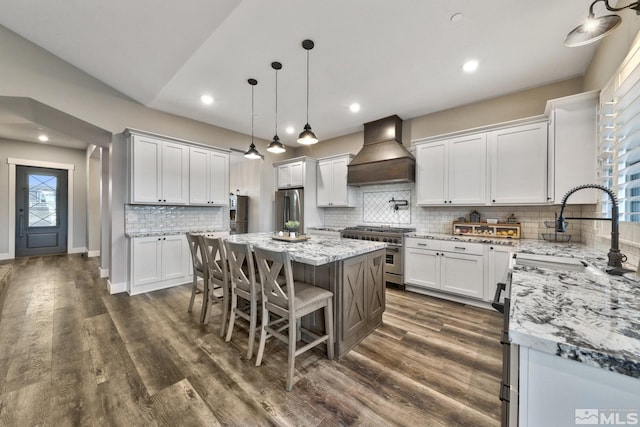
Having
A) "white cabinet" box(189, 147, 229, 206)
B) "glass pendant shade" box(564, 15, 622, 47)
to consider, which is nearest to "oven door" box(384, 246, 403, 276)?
"glass pendant shade" box(564, 15, 622, 47)

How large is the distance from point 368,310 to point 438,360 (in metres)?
0.71

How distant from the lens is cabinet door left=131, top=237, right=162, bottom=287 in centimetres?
367

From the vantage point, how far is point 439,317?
2910 mm

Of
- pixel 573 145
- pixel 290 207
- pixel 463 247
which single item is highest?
pixel 573 145

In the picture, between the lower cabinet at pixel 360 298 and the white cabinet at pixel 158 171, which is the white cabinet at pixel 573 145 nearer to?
the lower cabinet at pixel 360 298

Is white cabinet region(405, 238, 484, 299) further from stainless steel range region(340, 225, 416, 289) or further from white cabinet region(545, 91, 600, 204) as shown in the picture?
white cabinet region(545, 91, 600, 204)

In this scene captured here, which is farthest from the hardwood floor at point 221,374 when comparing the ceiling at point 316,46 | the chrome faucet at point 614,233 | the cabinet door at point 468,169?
the ceiling at point 316,46

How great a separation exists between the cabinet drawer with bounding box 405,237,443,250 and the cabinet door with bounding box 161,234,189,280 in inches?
145

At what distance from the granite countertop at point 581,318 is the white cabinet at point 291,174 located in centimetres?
427

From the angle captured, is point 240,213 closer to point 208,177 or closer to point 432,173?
point 208,177

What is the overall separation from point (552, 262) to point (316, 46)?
3.04 metres

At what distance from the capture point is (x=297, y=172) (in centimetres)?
518

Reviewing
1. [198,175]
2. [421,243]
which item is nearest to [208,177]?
[198,175]

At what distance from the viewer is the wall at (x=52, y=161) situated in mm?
5656
